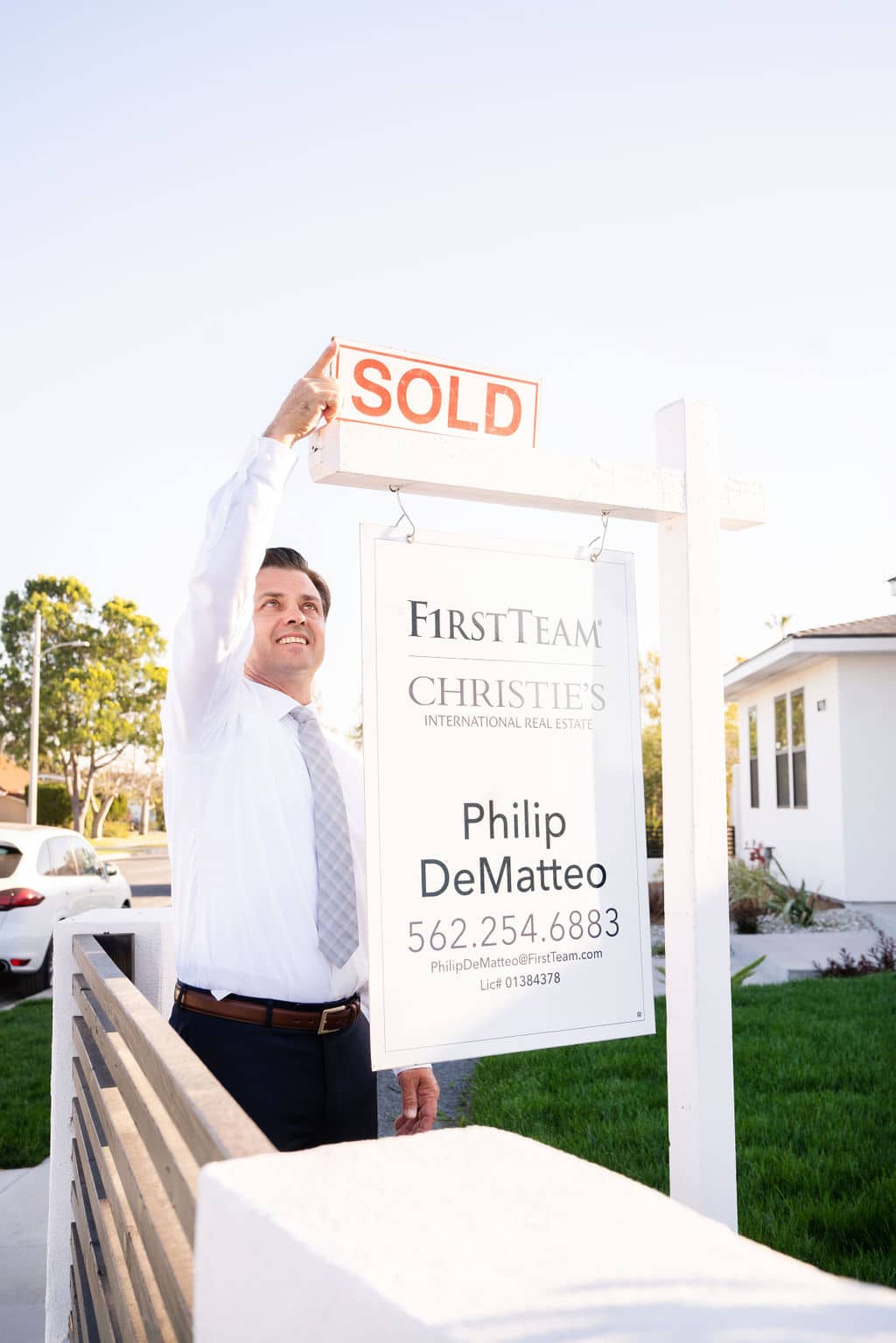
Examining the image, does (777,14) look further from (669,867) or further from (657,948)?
(657,948)

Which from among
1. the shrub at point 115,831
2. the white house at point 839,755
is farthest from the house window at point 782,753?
the shrub at point 115,831

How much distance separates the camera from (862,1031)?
6645 mm

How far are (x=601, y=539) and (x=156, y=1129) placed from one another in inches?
59.8

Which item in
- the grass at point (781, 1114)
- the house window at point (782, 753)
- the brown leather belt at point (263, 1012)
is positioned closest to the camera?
the brown leather belt at point (263, 1012)

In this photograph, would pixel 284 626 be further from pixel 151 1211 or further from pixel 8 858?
pixel 8 858

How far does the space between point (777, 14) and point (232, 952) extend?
700 cm

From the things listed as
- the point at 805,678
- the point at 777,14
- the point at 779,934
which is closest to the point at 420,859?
the point at 777,14

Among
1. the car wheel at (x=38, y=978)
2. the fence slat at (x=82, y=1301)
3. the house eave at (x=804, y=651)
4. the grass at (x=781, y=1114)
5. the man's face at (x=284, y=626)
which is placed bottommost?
the car wheel at (x=38, y=978)

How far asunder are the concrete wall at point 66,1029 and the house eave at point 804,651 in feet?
42.1

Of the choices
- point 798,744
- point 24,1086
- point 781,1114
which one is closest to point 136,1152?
point 781,1114

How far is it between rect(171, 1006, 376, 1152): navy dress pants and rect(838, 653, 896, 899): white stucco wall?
1351cm

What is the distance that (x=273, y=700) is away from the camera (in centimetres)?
289

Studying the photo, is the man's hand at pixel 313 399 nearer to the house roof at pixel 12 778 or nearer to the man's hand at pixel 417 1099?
the man's hand at pixel 417 1099

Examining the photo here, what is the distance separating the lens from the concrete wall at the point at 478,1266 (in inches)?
33.4
